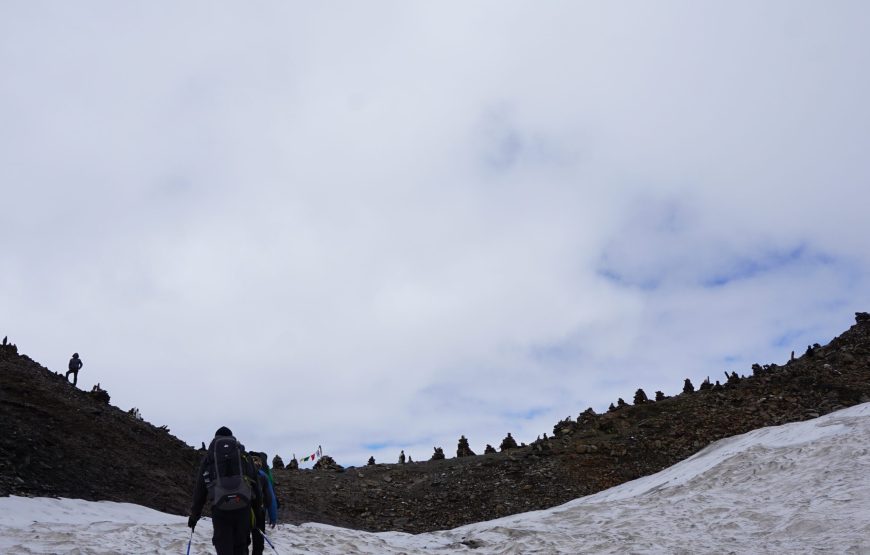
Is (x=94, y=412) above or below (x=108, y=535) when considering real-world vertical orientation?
above

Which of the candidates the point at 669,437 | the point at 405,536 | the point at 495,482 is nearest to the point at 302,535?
the point at 405,536

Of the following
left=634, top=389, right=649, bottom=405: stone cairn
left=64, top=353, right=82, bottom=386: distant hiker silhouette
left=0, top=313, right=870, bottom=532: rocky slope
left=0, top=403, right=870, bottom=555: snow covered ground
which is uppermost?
left=64, top=353, right=82, bottom=386: distant hiker silhouette

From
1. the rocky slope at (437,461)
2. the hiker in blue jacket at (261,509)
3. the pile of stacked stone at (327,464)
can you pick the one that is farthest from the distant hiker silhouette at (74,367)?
the hiker in blue jacket at (261,509)

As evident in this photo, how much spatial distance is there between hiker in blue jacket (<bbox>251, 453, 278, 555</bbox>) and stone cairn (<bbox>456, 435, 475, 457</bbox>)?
20.4 meters

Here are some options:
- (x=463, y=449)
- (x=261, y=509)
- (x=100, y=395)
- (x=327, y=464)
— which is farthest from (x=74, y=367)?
(x=261, y=509)

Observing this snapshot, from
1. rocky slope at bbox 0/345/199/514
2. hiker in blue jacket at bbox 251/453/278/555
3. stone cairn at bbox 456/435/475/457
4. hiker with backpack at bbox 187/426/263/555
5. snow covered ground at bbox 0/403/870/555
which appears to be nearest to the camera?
hiker with backpack at bbox 187/426/263/555

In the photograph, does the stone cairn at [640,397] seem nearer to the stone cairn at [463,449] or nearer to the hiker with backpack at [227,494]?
the stone cairn at [463,449]

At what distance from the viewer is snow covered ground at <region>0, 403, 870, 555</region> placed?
1352cm

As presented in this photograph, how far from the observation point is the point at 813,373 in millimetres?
29266

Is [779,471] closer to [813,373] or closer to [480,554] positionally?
[480,554]

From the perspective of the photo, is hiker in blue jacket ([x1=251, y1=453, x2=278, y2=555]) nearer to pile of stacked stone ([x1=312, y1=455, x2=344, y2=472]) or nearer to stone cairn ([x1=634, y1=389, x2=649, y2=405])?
pile of stacked stone ([x1=312, y1=455, x2=344, y2=472])

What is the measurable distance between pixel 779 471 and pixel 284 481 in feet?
53.3

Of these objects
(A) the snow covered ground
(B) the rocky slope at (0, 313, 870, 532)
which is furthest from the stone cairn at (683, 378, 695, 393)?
(A) the snow covered ground

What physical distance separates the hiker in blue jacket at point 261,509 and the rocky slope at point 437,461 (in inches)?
312
